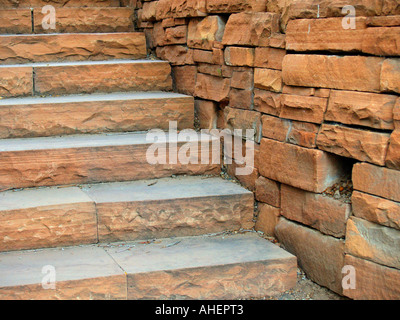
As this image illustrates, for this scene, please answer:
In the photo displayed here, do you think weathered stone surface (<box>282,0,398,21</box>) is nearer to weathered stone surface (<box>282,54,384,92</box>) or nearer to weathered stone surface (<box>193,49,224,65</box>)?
weathered stone surface (<box>282,54,384,92</box>)

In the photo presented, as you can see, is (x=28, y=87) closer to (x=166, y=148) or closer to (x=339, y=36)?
(x=166, y=148)

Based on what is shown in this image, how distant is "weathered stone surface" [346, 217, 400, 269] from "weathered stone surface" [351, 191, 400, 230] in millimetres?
33

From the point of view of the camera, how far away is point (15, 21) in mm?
4965

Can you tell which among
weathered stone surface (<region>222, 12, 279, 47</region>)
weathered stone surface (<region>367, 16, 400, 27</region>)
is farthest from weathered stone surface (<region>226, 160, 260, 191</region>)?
weathered stone surface (<region>367, 16, 400, 27</region>)

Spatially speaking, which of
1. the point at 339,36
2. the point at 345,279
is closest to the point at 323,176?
the point at 345,279

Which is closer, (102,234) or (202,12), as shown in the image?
(102,234)

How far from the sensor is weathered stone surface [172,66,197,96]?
438cm

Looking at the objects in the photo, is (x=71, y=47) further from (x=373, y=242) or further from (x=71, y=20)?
(x=373, y=242)

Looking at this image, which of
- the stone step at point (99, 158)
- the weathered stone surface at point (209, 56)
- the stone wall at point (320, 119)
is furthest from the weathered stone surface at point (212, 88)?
the stone step at point (99, 158)

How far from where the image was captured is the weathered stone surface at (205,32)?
3.86 metres

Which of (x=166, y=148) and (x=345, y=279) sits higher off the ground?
(x=166, y=148)

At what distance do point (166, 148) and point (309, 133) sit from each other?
1099 millimetres

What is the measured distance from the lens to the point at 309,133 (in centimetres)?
303
